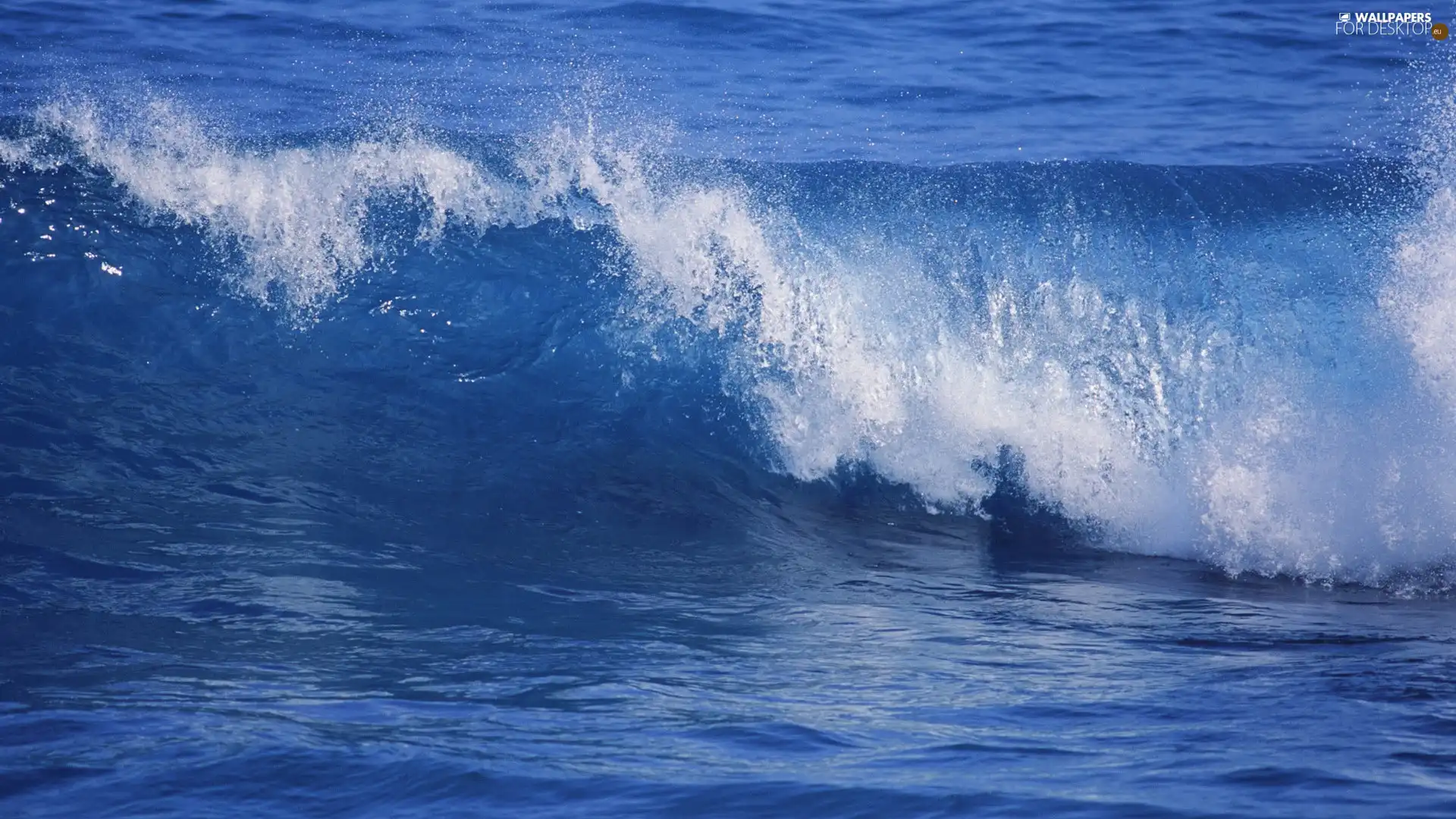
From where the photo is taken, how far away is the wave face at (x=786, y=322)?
716cm

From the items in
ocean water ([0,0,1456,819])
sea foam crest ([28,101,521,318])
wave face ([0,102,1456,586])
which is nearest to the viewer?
ocean water ([0,0,1456,819])

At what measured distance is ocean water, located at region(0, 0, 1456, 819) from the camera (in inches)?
151

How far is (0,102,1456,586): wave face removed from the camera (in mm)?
7160

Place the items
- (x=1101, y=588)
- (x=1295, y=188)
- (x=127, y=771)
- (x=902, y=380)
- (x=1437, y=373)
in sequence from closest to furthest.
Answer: (x=127, y=771) → (x=1101, y=588) → (x=1437, y=373) → (x=902, y=380) → (x=1295, y=188)

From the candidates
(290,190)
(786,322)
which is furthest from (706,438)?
(290,190)

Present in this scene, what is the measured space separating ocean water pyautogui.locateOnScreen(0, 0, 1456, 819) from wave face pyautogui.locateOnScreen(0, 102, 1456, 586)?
33 millimetres

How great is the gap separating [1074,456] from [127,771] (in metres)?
5.45

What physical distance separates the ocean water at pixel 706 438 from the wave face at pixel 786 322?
0.11 feet

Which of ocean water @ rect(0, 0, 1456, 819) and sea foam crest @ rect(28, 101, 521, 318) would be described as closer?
ocean water @ rect(0, 0, 1456, 819)

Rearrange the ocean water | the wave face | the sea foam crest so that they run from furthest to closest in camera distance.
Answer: the sea foam crest < the wave face < the ocean water

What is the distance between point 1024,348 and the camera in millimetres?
7988

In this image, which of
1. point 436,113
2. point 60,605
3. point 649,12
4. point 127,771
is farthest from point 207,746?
point 649,12

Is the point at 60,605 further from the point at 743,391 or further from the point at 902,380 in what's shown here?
the point at 902,380

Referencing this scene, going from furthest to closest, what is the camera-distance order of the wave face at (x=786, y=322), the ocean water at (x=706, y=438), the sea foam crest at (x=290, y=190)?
the sea foam crest at (x=290, y=190) → the wave face at (x=786, y=322) → the ocean water at (x=706, y=438)
